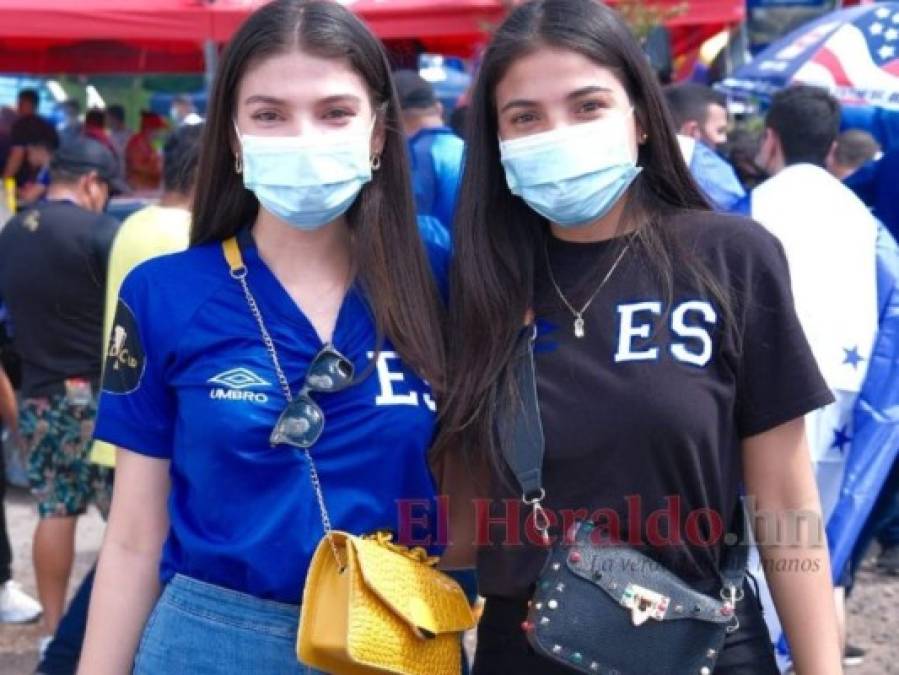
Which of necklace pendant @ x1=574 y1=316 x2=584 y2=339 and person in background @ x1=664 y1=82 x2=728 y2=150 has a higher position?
person in background @ x1=664 y1=82 x2=728 y2=150

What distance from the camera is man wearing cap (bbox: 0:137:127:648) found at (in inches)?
224

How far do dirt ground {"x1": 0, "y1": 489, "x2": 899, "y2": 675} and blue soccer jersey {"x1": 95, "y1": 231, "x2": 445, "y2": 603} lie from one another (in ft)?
11.6

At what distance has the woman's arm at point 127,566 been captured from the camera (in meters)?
2.38

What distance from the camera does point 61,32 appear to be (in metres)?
9.29

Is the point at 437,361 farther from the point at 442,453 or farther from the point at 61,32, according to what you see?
the point at 61,32

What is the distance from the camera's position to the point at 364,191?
101 inches

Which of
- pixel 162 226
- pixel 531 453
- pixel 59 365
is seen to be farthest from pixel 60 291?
pixel 531 453

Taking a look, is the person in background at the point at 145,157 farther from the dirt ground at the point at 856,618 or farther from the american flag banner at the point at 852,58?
the american flag banner at the point at 852,58

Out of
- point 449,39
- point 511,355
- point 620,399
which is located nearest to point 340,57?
point 511,355

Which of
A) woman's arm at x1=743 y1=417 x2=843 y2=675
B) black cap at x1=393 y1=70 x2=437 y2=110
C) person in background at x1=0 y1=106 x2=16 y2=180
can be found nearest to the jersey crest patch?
woman's arm at x1=743 y1=417 x2=843 y2=675

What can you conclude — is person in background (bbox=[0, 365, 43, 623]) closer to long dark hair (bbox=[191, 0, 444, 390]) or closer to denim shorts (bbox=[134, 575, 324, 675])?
long dark hair (bbox=[191, 0, 444, 390])

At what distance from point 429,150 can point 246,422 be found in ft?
13.1

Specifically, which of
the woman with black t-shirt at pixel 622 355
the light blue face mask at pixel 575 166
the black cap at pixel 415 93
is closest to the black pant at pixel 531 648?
the woman with black t-shirt at pixel 622 355

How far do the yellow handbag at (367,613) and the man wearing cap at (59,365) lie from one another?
11.9ft
